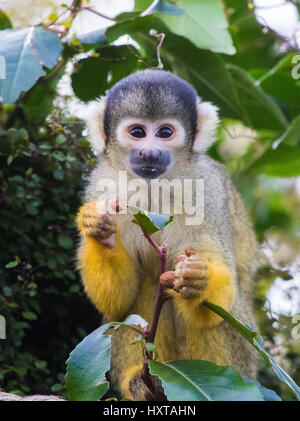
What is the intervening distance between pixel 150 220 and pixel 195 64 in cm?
228

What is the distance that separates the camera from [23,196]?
3449mm

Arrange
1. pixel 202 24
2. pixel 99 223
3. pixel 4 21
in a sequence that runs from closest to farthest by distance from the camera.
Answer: pixel 99 223
pixel 202 24
pixel 4 21

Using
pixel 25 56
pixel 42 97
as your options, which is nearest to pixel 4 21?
pixel 42 97

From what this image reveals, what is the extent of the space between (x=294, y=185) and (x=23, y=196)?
335 centimetres

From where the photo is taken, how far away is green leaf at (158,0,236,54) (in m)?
3.76

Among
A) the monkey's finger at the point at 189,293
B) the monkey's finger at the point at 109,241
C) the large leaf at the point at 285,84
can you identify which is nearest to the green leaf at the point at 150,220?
the monkey's finger at the point at 189,293

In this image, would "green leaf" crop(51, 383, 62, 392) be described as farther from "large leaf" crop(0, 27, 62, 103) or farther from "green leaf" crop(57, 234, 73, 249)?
"large leaf" crop(0, 27, 62, 103)

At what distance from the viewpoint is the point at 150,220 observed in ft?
7.07

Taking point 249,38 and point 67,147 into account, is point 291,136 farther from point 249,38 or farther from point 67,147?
point 67,147

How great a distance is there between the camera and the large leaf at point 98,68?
4047 mm

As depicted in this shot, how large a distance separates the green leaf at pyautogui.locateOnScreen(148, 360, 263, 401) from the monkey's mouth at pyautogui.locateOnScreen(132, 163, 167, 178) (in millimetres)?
Result: 1030

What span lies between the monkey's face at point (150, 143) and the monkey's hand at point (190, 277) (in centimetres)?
61

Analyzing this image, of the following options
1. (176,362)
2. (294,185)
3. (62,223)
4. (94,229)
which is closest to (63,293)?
(62,223)
